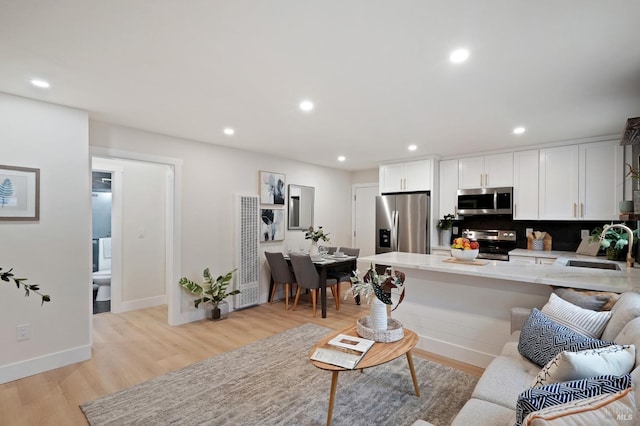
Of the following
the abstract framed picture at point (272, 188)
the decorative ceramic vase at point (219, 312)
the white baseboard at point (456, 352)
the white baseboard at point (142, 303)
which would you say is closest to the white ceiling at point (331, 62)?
the abstract framed picture at point (272, 188)

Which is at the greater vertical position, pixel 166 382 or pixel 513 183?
pixel 513 183

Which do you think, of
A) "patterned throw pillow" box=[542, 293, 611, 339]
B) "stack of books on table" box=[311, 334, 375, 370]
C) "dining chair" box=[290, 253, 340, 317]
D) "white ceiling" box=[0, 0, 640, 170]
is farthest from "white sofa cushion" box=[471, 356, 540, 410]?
"dining chair" box=[290, 253, 340, 317]

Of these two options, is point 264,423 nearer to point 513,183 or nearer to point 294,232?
point 294,232

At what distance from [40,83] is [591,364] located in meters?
3.77

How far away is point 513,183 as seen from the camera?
4.59m

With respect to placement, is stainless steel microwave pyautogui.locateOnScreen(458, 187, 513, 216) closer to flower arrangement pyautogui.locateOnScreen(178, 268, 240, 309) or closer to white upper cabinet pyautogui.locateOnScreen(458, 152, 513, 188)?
white upper cabinet pyautogui.locateOnScreen(458, 152, 513, 188)

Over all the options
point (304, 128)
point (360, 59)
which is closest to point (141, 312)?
point (304, 128)

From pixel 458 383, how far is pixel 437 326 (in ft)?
2.08

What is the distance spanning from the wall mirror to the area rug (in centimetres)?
296

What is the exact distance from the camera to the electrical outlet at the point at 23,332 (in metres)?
2.70

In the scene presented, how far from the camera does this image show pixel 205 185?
4387 millimetres

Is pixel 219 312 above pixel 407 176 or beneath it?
beneath

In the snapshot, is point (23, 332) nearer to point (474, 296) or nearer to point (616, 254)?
point (474, 296)

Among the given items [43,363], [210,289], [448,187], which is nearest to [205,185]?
[210,289]
